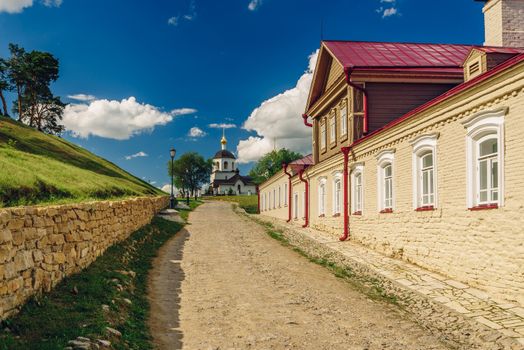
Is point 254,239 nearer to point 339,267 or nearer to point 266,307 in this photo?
point 339,267

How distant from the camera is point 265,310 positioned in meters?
7.38

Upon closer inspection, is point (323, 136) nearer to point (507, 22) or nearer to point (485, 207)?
point (507, 22)

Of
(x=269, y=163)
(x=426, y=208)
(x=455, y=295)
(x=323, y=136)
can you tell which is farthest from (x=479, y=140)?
(x=269, y=163)

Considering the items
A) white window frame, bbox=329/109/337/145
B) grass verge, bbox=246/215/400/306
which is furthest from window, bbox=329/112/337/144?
grass verge, bbox=246/215/400/306

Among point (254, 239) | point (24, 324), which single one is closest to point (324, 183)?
point (254, 239)

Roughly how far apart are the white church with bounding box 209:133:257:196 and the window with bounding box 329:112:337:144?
→ 270ft

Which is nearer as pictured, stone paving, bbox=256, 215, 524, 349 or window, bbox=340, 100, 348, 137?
stone paving, bbox=256, 215, 524, 349

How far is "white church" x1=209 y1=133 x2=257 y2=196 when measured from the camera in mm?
107250

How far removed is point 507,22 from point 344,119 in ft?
20.0

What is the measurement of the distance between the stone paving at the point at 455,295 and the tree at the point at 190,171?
9362cm

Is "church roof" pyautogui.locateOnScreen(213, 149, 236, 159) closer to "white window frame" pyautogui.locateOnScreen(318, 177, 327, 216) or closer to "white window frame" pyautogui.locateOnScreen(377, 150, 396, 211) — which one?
"white window frame" pyautogui.locateOnScreen(318, 177, 327, 216)

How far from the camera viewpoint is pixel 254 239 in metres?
16.4

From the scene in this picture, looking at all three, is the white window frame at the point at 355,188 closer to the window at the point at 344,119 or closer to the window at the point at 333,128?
the window at the point at 344,119

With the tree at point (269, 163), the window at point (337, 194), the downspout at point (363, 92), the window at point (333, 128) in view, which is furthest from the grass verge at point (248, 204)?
the downspout at point (363, 92)
